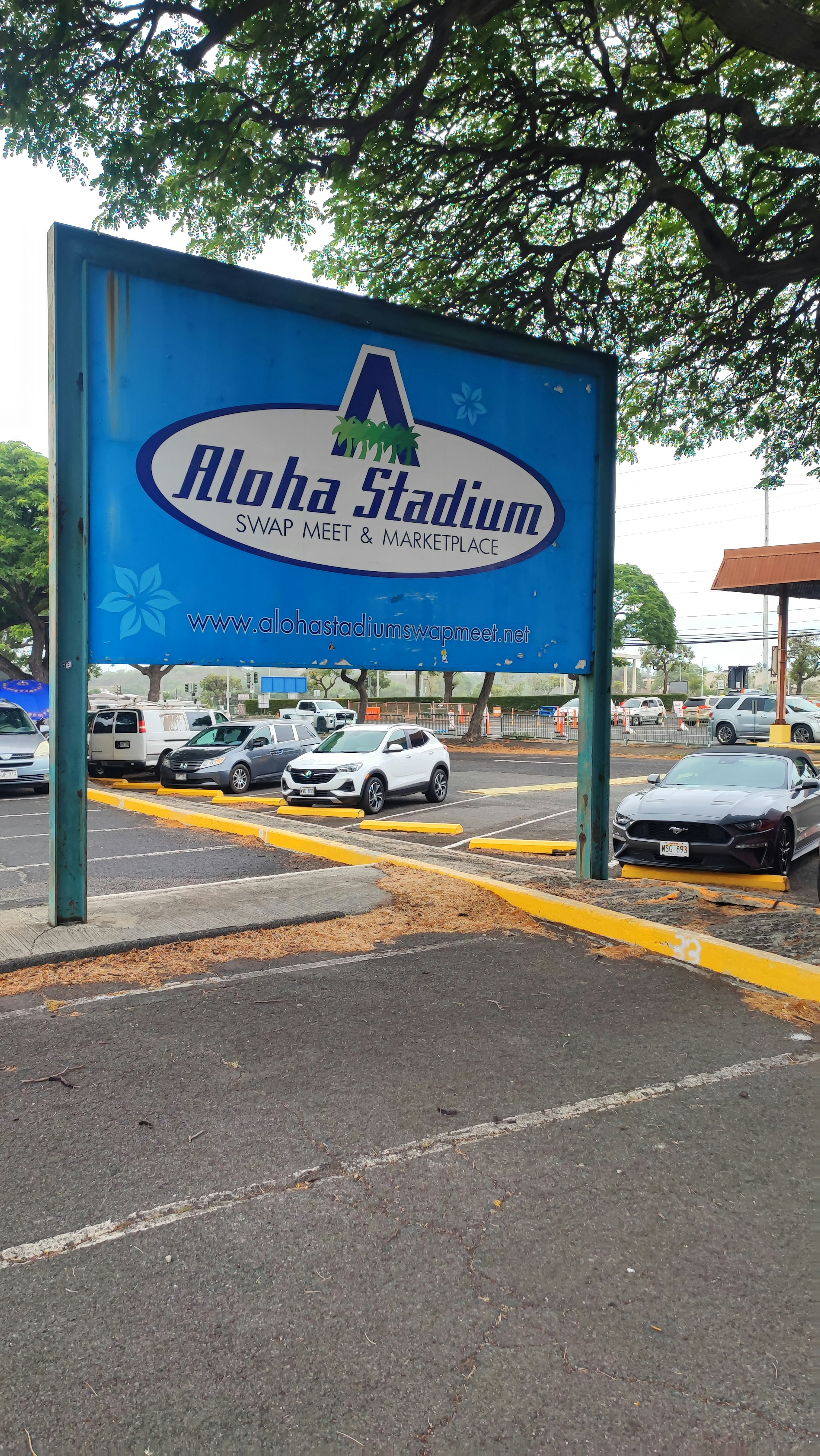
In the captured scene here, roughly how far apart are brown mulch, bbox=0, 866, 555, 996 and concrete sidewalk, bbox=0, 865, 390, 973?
68 millimetres

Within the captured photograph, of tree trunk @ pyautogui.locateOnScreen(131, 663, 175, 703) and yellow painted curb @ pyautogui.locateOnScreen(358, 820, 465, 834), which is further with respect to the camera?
tree trunk @ pyautogui.locateOnScreen(131, 663, 175, 703)

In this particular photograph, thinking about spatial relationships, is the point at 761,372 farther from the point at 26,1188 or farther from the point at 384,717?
the point at 384,717

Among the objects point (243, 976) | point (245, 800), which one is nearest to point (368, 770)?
point (245, 800)

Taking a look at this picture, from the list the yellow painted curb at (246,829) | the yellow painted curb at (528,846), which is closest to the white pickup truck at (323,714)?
the yellow painted curb at (246,829)

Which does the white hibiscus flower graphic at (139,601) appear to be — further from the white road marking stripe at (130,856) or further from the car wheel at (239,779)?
the car wheel at (239,779)

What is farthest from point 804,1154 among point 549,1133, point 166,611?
point 166,611

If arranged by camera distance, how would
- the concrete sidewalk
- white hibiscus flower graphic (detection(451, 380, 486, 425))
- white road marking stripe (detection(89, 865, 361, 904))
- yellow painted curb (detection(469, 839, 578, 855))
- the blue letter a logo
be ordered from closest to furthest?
1. the concrete sidewalk
2. the blue letter a logo
3. white road marking stripe (detection(89, 865, 361, 904))
4. white hibiscus flower graphic (detection(451, 380, 486, 425))
5. yellow painted curb (detection(469, 839, 578, 855))

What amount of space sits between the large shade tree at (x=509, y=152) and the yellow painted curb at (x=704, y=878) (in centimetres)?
628

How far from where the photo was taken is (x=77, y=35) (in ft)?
25.2

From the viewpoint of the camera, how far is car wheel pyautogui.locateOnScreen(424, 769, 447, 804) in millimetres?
17469

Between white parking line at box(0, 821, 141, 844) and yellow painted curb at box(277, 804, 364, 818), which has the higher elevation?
yellow painted curb at box(277, 804, 364, 818)

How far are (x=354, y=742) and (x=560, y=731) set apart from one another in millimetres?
27980

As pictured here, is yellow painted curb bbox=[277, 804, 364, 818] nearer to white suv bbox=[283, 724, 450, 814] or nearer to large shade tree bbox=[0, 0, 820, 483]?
white suv bbox=[283, 724, 450, 814]

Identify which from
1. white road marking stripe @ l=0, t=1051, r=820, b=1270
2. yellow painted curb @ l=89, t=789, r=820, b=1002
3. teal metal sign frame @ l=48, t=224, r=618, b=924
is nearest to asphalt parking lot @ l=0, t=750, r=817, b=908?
yellow painted curb @ l=89, t=789, r=820, b=1002
